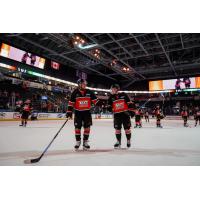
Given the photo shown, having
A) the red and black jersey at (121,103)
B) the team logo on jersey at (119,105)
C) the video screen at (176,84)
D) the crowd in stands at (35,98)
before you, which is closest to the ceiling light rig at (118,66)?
the crowd in stands at (35,98)

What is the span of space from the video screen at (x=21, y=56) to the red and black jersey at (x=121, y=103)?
11.5 meters

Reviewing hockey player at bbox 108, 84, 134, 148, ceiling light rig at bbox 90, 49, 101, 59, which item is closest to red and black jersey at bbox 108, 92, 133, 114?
hockey player at bbox 108, 84, 134, 148

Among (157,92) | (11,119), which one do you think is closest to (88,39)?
(11,119)

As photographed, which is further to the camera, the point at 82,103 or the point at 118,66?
the point at 118,66

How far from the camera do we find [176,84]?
74.6ft

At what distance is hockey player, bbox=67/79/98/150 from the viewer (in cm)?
358

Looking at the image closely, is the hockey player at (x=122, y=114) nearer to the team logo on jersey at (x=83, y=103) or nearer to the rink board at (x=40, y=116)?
the team logo on jersey at (x=83, y=103)

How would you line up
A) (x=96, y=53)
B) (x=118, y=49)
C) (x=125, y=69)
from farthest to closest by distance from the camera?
1. (x=125, y=69)
2. (x=118, y=49)
3. (x=96, y=53)

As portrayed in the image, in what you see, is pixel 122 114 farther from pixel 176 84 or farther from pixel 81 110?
pixel 176 84

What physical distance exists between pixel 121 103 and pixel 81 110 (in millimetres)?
793

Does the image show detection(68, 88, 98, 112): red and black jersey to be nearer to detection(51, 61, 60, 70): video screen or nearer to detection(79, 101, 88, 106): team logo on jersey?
detection(79, 101, 88, 106): team logo on jersey

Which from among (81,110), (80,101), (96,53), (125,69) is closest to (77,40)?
(96,53)

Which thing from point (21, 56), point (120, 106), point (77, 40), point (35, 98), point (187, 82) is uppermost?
point (77, 40)

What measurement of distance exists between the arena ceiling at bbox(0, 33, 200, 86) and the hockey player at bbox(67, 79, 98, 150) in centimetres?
855
